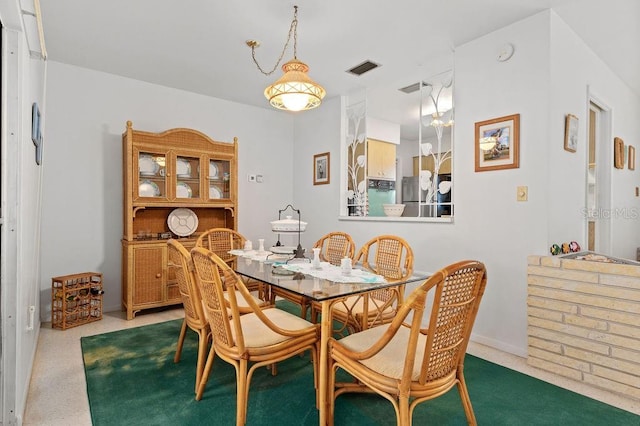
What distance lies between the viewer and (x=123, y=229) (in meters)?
3.72

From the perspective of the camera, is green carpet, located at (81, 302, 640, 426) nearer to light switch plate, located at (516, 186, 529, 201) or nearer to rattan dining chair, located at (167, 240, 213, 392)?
rattan dining chair, located at (167, 240, 213, 392)

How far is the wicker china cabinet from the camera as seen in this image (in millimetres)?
3461

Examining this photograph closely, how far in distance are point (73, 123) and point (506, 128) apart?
13.0ft

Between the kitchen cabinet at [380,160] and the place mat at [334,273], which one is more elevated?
the kitchen cabinet at [380,160]

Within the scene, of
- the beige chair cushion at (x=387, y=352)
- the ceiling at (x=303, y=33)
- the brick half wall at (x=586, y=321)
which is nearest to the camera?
the beige chair cushion at (x=387, y=352)

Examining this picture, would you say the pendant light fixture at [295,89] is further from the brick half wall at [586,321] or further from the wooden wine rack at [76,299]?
the wooden wine rack at [76,299]

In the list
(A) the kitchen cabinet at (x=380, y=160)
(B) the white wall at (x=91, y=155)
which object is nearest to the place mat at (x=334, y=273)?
(B) the white wall at (x=91, y=155)

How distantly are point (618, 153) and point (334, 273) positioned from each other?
3.66 meters

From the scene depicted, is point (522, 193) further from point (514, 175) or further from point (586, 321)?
point (586, 321)

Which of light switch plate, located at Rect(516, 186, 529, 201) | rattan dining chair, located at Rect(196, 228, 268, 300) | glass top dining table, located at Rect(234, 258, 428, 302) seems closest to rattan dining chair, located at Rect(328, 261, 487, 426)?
glass top dining table, located at Rect(234, 258, 428, 302)

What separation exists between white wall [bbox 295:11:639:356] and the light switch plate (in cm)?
3

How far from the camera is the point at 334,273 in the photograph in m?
2.11

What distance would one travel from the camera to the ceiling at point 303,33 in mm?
2461

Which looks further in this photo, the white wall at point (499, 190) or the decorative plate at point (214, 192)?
the decorative plate at point (214, 192)
